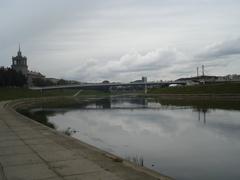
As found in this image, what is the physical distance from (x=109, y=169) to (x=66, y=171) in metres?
1.12

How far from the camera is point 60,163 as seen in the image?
1016 cm

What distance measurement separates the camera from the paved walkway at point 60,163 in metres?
8.71

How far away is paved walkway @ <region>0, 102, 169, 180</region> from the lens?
871 cm

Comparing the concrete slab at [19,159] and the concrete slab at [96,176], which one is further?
the concrete slab at [19,159]

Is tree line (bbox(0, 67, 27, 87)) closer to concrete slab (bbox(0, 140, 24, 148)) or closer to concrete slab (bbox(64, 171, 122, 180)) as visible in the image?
concrete slab (bbox(0, 140, 24, 148))

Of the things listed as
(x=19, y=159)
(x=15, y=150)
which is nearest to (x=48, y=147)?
(x=15, y=150)

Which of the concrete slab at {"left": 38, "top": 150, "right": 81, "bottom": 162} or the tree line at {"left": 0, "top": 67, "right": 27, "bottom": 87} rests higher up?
the tree line at {"left": 0, "top": 67, "right": 27, "bottom": 87}

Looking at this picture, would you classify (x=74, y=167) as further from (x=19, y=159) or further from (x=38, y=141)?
(x=38, y=141)

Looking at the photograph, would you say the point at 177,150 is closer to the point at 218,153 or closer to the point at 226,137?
the point at 218,153

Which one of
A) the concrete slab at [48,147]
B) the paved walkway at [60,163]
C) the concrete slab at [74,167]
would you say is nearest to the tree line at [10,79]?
the concrete slab at [48,147]

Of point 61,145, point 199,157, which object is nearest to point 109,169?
point 61,145

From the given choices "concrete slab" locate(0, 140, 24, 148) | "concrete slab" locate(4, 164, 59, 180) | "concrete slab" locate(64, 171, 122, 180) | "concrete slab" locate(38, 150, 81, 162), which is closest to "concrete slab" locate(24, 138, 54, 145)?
"concrete slab" locate(0, 140, 24, 148)

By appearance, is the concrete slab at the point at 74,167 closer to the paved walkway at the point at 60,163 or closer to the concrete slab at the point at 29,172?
the paved walkway at the point at 60,163

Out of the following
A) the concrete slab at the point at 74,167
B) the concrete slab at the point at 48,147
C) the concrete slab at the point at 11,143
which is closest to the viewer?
the concrete slab at the point at 74,167
